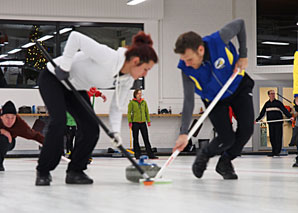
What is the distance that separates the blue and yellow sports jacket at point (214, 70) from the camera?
371cm

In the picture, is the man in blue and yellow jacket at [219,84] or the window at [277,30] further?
the window at [277,30]

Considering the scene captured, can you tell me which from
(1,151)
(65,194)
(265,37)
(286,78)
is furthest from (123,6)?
(65,194)

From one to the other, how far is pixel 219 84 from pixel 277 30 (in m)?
10.2

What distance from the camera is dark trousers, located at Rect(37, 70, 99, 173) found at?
358cm

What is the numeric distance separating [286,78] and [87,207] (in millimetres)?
12080

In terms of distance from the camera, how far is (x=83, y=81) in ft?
11.9

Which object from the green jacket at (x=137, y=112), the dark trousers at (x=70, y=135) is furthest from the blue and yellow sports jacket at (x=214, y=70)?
the green jacket at (x=137, y=112)

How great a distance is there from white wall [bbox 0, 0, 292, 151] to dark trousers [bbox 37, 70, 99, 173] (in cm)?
897

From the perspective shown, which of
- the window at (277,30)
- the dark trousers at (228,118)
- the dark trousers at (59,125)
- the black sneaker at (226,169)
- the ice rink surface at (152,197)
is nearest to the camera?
the ice rink surface at (152,197)

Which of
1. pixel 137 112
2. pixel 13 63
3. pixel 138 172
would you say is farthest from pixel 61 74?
pixel 13 63

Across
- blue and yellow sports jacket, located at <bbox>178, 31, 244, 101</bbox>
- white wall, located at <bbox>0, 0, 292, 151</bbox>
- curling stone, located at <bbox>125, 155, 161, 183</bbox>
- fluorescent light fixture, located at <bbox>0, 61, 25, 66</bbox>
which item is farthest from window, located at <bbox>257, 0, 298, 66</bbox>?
curling stone, located at <bbox>125, 155, 161, 183</bbox>

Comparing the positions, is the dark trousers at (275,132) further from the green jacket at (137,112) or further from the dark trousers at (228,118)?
the dark trousers at (228,118)

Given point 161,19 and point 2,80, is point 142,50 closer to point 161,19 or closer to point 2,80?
point 2,80

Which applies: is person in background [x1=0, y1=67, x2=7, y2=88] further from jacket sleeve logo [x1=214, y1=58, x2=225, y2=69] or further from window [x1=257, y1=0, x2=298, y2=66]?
jacket sleeve logo [x1=214, y1=58, x2=225, y2=69]
